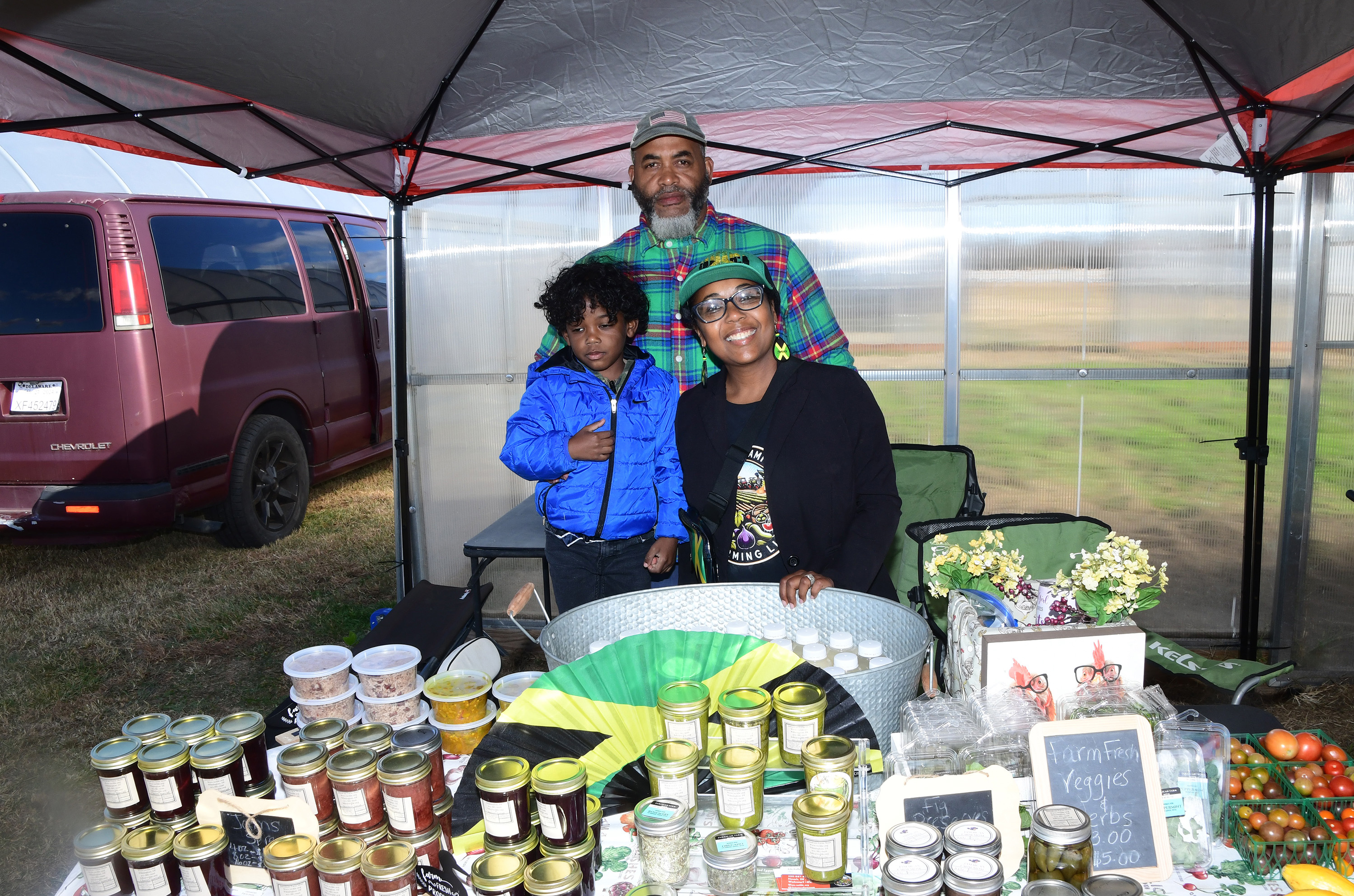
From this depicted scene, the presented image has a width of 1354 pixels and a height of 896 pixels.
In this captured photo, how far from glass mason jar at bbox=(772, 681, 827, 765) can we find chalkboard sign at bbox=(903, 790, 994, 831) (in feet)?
0.66

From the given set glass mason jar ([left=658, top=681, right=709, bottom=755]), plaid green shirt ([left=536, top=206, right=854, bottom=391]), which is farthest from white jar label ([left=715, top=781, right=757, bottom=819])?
plaid green shirt ([left=536, top=206, right=854, bottom=391])

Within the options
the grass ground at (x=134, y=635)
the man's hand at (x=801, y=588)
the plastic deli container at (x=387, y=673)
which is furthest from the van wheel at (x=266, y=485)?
the man's hand at (x=801, y=588)

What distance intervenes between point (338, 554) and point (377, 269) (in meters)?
2.96

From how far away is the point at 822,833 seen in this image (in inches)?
52.7

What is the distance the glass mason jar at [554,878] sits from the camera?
1244 mm

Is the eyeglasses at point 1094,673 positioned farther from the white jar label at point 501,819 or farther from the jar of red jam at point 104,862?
the jar of red jam at point 104,862

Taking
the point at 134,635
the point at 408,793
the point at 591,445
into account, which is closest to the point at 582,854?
the point at 408,793

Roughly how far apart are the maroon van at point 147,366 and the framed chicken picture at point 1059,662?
4460 mm

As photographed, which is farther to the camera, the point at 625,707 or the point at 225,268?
the point at 225,268

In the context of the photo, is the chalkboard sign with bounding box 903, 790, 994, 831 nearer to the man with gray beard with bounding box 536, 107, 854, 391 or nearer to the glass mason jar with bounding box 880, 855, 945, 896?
the glass mason jar with bounding box 880, 855, 945, 896

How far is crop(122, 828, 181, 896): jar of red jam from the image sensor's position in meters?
1.41

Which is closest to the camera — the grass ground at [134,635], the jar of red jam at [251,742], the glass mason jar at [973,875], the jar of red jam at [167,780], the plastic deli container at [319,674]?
the glass mason jar at [973,875]

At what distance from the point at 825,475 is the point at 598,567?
2.90 feet

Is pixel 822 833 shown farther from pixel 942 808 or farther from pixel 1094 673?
pixel 1094 673
